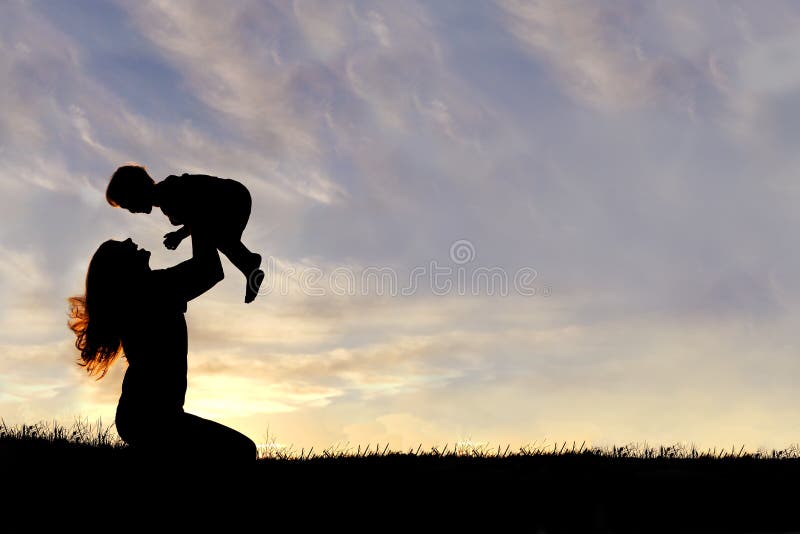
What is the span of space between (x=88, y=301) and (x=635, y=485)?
19.1 ft

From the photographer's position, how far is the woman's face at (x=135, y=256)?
8383 millimetres

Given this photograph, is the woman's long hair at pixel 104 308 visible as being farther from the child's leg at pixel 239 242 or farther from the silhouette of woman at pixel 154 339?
the child's leg at pixel 239 242

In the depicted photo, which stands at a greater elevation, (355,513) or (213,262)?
(213,262)

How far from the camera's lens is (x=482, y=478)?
827 centimetres

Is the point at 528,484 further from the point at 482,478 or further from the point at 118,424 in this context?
the point at 118,424

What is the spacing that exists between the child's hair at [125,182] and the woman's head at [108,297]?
618mm

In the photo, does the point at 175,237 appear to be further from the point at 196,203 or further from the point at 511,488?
the point at 511,488

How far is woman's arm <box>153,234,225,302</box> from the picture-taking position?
8258mm

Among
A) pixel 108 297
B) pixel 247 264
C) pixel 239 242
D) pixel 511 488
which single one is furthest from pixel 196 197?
pixel 511 488

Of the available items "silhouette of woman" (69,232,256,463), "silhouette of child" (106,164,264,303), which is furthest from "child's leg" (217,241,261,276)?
"silhouette of woman" (69,232,256,463)

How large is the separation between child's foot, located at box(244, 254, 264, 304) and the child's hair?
1.48 m

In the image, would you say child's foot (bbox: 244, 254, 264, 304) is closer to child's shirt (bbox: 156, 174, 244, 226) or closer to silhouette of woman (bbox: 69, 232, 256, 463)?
silhouette of woman (bbox: 69, 232, 256, 463)

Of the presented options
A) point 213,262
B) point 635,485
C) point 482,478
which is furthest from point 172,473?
point 635,485

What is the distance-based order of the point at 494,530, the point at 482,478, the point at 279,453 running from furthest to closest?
the point at 279,453 < the point at 482,478 < the point at 494,530
